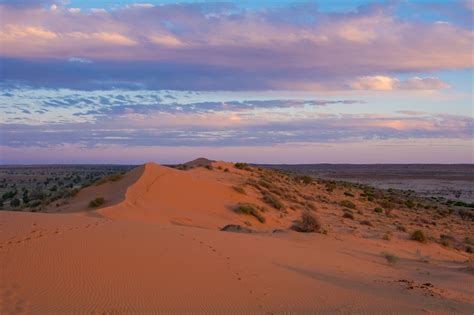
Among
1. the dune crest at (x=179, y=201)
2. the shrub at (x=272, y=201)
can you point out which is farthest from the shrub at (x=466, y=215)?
the dune crest at (x=179, y=201)

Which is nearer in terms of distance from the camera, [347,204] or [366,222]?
[366,222]

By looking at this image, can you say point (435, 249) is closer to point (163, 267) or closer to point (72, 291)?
point (163, 267)

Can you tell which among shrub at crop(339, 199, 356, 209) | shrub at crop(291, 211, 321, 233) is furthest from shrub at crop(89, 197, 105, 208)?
shrub at crop(339, 199, 356, 209)

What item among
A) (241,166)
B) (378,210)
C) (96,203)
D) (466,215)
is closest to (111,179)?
(96,203)

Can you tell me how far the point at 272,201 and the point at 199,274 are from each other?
1900 centimetres

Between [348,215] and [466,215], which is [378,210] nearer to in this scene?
[348,215]

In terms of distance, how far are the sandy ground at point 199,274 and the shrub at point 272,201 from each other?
440 inches

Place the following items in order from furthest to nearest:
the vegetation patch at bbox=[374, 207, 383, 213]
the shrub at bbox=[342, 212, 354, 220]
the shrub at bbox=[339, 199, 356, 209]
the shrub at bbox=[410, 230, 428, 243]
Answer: the shrub at bbox=[339, 199, 356, 209], the vegetation patch at bbox=[374, 207, 383, 213], the shrub at bbox=[342, 212, 354, 220], the shrub at bbox=[410, 230, 428, 243]

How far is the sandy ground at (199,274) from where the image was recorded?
7668mm

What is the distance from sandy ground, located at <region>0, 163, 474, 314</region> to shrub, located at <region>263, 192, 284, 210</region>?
11173mm

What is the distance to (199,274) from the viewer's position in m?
9.35

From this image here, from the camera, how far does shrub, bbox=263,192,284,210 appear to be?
27545mm

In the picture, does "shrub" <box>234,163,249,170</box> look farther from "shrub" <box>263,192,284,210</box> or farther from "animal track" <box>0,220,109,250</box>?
"animal track" <box>0,220,109,250</box>

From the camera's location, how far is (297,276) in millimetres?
10164
